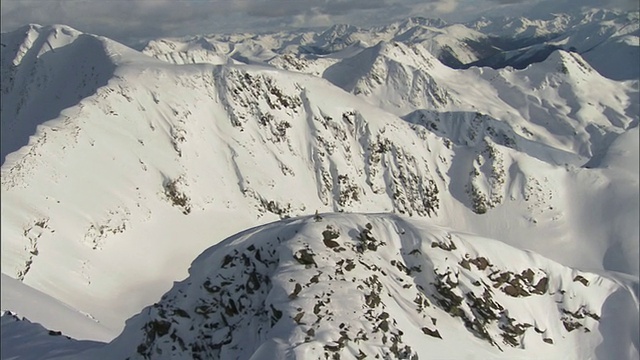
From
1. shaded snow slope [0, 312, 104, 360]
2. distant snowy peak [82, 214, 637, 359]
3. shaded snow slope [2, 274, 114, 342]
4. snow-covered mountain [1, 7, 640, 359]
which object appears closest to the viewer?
distant snowy peak [82, 214, 637, 359]

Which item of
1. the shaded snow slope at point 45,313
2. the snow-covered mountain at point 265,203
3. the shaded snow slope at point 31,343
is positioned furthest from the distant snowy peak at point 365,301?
the shaded snow slope at point 45,313

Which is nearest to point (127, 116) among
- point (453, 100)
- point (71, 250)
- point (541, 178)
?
point (71, 250)

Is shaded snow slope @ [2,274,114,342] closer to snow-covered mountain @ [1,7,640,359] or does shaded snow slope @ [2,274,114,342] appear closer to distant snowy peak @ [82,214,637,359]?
snow-covered mountain @ [1,7,640,359]

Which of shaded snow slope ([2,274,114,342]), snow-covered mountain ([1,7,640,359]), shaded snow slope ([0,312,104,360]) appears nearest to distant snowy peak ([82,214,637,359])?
snow-covered mountain ([1,7,640,359])

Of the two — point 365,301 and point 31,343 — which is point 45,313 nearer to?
point 31,343

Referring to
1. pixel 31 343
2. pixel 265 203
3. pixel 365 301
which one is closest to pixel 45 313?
pixel 31 343

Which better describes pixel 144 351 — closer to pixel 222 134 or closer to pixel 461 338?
pixel 461 338

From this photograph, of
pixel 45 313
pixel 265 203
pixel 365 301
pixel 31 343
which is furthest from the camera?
pixel 265 203
